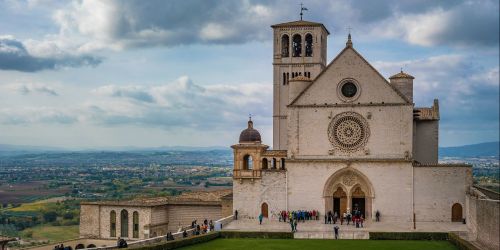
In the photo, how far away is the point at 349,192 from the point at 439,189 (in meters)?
5.82

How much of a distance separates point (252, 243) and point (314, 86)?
544 inches

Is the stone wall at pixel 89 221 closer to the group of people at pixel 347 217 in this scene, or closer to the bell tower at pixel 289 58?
the bell tower at pixel 289 58

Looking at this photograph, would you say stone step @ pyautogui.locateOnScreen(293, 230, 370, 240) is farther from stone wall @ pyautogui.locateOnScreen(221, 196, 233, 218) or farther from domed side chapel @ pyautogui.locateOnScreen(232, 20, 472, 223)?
stone wall @ pyautogui.locateOnScreen(221, 196, 233, 218)

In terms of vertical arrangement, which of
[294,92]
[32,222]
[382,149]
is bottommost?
[32,222]

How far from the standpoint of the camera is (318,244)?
37.9 metres

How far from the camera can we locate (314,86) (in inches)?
1880

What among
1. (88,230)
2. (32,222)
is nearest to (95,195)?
(32,222)

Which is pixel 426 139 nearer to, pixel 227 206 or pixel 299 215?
pixel 299 215

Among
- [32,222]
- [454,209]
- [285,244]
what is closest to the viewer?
[285,244]

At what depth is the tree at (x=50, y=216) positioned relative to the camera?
8650cm

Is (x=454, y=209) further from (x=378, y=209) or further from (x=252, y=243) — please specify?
(x=252, y=243)

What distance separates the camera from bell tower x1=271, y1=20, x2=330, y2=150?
56438 millimetres

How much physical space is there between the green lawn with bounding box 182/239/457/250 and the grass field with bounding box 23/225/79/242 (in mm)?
35848

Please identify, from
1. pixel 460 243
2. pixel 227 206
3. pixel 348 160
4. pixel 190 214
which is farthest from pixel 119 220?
pixel 460 243
